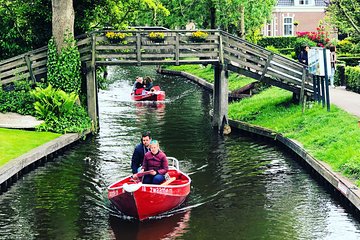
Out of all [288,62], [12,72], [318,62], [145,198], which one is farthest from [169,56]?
[145,198]

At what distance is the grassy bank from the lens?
73.0 feet

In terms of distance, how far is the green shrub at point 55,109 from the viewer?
28.9 metres

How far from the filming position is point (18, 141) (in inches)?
1022

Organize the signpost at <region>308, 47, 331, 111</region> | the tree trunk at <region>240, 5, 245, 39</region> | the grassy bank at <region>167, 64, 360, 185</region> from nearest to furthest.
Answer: the grassy bank at <region>167, 64, 360, 185</region>, the signpost at <region>308, 47, 331, 111</region>, the tree trunk at <region>240, 5, 245, 39</region>

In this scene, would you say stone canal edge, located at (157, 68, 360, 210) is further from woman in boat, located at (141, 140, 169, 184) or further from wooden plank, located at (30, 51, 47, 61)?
wooden plank, located at (30, 51, 47, 61)

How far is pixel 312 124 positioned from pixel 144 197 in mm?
11354

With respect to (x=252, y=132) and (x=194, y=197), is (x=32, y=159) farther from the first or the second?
(x=252, y=132)

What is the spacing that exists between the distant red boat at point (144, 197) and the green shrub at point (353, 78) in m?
18.3

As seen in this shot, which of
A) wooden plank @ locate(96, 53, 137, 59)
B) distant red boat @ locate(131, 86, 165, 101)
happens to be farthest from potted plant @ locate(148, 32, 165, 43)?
distant red boat @ locate(131, 86, 165, 101)

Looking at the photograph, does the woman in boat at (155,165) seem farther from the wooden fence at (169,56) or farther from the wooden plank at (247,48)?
the wooden plank at (247,48)

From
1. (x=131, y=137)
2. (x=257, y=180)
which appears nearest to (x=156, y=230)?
(x=257, y=180)

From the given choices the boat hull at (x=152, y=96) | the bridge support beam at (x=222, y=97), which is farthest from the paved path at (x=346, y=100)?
the boat hull at (x=152, y=96)

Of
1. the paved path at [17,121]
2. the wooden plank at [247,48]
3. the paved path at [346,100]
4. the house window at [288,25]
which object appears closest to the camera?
the paved path at [17,121]

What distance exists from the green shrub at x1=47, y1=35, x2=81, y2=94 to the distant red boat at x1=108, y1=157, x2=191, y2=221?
11.6 m
